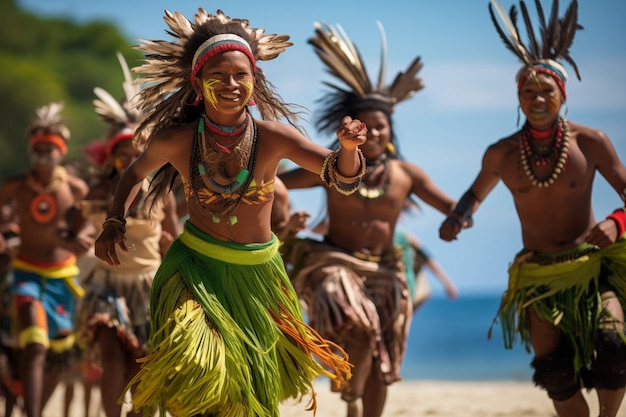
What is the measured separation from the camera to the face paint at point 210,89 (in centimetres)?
528

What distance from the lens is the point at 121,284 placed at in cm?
700

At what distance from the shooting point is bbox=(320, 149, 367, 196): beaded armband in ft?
16.6

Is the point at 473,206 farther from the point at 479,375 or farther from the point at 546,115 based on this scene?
the point at 479,375

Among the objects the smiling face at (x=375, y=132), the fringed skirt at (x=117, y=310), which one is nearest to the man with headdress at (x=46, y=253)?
the fringed skirt at (x=117, y=310)

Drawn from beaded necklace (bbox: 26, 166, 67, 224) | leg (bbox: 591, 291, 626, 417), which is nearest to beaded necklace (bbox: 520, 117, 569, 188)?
leg (bbox: 591, 291, 626, 417)

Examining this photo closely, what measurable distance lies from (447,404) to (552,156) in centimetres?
440

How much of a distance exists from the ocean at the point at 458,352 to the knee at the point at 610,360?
454 inches

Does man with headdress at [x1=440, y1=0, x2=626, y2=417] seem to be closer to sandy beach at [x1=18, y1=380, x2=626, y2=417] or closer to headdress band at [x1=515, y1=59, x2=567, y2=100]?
headdress band at [x1=515, y1=59, x2=567, y2=100]

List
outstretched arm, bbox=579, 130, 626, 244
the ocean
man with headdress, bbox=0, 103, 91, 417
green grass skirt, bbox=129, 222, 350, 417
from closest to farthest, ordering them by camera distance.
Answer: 1. green grass skirt, bbox=129, 222, 350, 417
2. outstretched arm, bbox=579, 130, 626, 244
3. man with headdress, bbox=0, 103, 91, 417
4. the ocean

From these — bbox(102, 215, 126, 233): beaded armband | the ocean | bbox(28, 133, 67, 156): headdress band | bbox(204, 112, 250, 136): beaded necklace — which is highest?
bbox(204, 112, 250, 136): beaded necklace

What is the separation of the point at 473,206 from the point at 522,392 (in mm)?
5264

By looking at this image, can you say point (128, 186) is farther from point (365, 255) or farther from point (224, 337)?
point (365, 255)

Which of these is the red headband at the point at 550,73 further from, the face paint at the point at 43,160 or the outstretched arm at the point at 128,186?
the face paint at the point at 43,160

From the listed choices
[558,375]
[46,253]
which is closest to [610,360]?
[558,375]
